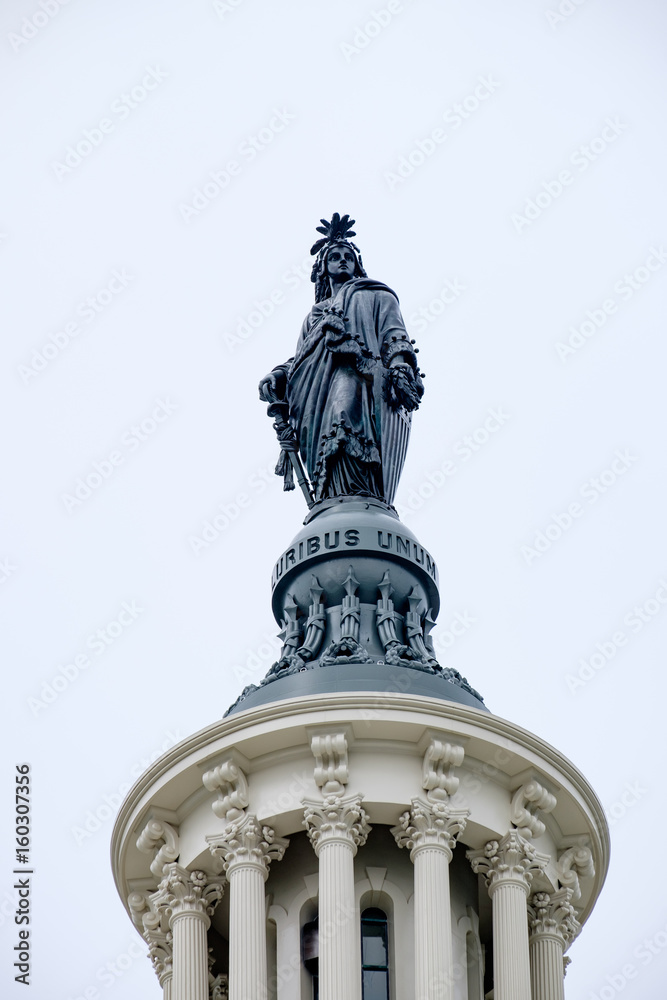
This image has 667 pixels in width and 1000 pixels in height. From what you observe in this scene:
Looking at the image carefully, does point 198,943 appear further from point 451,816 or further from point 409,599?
point 409,599

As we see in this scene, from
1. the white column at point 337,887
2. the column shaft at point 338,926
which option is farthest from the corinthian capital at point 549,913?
the column shaft at point 338,926

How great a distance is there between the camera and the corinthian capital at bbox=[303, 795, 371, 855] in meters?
34.8

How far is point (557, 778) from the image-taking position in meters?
36.3

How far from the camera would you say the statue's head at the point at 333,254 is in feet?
149

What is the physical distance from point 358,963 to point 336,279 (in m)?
16.7

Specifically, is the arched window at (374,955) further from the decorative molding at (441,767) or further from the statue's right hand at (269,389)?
the statue's right hand at (269,389)

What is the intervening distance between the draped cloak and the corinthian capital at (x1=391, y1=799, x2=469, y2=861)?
814 centimetres

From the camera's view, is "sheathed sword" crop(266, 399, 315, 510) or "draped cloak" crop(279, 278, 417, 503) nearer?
"draped cloak" crop(279, 278, 417, 503)

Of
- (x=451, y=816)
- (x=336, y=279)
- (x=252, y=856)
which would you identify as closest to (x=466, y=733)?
(x=451, y=816)

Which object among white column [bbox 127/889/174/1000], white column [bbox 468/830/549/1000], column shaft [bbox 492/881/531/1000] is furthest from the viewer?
white column [bbox 127/889/174/1000]

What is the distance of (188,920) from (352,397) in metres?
11.4

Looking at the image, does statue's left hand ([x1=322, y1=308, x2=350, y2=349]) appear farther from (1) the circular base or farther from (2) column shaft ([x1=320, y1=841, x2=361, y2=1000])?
(2) column shaft ([x1=320, y1=841, x2=361, y2=1000])

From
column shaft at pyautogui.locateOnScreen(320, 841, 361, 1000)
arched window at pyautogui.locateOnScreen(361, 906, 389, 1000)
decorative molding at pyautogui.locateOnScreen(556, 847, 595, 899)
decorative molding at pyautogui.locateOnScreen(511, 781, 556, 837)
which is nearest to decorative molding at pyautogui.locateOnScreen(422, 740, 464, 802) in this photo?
decorative molding at pyautogui.locateOnScreen(511, 781, 556, 837)

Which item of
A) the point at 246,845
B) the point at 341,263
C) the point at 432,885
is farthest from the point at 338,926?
the point at 341,263
